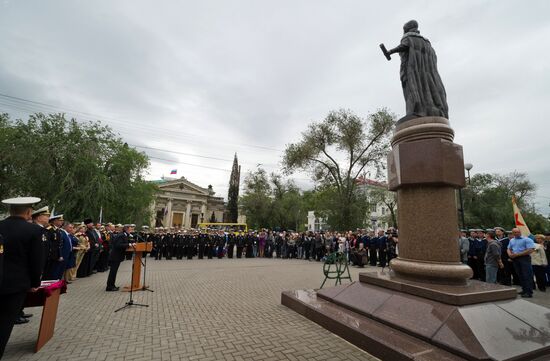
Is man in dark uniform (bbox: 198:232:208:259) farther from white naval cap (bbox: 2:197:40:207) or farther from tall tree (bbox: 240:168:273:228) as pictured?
tall tree (bbox: 240:168:273:228)

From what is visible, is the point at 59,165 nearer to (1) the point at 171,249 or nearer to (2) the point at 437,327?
(1) the point at 171,249

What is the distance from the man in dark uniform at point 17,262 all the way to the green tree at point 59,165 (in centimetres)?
2221

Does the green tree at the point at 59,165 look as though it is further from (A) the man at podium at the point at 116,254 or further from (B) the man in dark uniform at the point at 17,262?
(B) the man in dark uniform at the point at 17,262

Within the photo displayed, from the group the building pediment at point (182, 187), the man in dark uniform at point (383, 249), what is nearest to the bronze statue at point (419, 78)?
the man in dark uniform at point (383, 249)

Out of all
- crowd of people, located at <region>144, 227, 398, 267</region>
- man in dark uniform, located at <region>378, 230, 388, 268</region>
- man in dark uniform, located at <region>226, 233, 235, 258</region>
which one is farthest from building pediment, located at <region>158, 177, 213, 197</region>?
man in dark uniform, located at <region>378, 230, 388, 268</region>

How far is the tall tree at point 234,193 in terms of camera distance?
142 feet

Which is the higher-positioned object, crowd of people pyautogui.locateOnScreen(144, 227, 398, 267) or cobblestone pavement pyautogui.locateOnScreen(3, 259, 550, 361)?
crowd of people pyautogui.locateOnScreen(144, 227, 398, 267)

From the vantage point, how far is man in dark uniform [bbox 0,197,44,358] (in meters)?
3.27

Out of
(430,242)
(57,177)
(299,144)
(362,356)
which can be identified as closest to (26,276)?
(362,356)

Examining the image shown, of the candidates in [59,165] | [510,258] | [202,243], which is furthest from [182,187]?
[510,258]

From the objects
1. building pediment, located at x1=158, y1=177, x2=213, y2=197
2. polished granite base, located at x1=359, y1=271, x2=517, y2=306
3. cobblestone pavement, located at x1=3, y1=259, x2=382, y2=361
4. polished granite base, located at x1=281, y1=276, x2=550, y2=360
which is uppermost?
building pediment, located at x1=158, y1=177, x2=213, y2=197

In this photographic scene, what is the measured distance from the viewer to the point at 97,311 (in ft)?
19.1

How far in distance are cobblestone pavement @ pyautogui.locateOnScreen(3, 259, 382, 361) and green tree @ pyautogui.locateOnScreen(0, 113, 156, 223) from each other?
18.4m

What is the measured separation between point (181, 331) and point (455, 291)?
14.5ft
